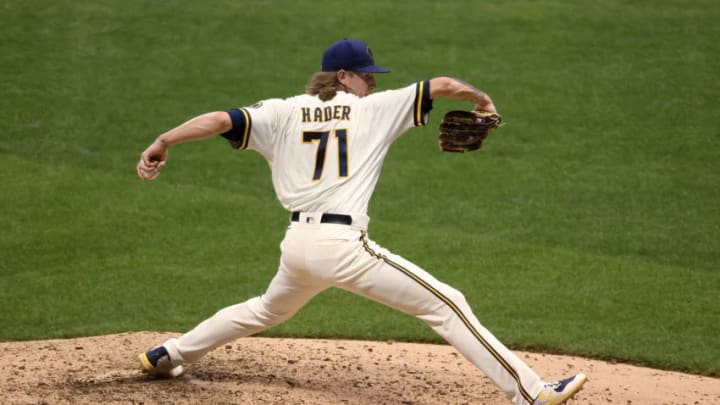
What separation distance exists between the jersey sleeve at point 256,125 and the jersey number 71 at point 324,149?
0.20 metres

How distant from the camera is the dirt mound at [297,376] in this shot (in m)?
5.02

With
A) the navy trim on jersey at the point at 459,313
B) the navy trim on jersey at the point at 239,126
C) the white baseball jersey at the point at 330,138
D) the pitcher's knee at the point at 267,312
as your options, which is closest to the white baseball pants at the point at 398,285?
the navy trim on jersey at the point at 459,313

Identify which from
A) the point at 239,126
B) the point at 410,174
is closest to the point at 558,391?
the point at 239,126

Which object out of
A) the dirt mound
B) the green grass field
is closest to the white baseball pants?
the dirt mound

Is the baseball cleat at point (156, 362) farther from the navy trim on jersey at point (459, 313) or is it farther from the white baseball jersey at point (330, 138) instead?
the navy trim on jersey at point (459, 313)

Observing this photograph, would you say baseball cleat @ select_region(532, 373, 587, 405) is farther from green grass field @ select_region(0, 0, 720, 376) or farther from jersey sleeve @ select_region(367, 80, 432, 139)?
green grass field @ select_region(0, 0, 720, 376)

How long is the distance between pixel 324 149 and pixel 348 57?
19.1 inches

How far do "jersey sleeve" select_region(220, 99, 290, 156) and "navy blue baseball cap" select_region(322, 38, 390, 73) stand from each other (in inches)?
12.4

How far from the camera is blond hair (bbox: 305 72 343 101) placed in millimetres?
4688

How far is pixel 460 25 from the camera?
13.4m

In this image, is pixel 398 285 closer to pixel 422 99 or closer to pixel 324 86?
pixel 422 99

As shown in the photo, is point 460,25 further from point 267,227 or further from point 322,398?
point 322,398

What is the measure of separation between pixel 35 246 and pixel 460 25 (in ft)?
24.0

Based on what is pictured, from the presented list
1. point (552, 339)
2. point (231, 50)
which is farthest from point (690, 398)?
point (231, 50)
